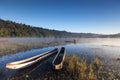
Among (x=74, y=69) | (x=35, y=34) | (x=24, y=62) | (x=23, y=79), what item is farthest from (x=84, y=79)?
(x=35, y=34)

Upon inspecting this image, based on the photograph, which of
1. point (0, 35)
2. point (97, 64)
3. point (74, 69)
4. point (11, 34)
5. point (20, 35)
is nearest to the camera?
point (74, 69)

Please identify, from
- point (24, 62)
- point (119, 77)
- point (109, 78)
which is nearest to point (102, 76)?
point (109, 78)

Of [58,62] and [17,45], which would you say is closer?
[58,62]

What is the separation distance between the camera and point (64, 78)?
1508cm

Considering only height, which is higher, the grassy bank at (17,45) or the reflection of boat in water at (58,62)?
the reflection of boat in water at (58,62)

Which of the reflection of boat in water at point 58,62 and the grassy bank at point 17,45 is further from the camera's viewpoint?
the grassy bank at point 17,45

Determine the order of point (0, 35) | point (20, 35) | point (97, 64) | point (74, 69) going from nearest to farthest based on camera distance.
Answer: point (74, 69), point (97, 64), point (0, 35), point (20, 35)

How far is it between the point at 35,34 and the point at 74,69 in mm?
173869

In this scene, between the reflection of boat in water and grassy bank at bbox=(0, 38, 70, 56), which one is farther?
grassy bank at bbox=(0, 38, 70, 56)

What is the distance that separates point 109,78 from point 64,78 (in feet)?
17.8

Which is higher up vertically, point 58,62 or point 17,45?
point 58,62

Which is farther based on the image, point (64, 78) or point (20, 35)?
point (20, 35)

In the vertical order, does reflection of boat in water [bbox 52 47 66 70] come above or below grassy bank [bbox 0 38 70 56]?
above

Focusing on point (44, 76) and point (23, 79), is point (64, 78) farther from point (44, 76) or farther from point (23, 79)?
point (23, 79)
